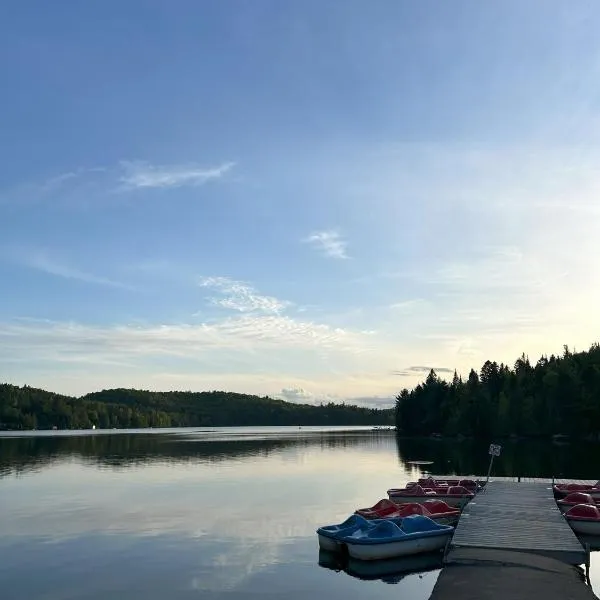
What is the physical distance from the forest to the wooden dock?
10136cm

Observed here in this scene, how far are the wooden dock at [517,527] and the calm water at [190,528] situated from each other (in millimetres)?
1673

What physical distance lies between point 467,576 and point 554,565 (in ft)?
12.4

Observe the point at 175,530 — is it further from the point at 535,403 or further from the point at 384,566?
the point at 535,403

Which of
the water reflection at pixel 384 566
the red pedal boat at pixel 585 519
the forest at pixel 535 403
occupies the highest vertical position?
the forest at pixel 535 403

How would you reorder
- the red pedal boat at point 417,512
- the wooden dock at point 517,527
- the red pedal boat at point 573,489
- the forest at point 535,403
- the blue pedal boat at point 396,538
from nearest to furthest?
the wooden dock at point 517,527, the blue pedal boat at point 396,538, the red pedal boat at point 417,512, the red pedal boat at point 573,489, the forest at point 535,403

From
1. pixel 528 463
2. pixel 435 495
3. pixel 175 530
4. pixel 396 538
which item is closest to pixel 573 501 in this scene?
pixel 435 495

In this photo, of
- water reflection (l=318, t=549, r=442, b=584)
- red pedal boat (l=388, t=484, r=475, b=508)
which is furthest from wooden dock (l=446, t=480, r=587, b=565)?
water reflection (l=318, t=549, r=442, b=584)

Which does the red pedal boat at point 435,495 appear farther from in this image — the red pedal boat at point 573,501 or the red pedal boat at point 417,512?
the red pedal boat at point 417,512

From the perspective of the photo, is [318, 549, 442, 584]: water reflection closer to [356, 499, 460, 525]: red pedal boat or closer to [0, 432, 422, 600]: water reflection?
[0, 432, 422, 600]: water reflection

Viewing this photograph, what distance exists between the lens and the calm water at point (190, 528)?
1091 inches

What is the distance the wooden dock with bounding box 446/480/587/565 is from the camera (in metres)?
28.9

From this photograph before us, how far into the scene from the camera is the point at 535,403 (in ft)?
527

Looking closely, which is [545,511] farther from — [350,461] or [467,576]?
[350,461]

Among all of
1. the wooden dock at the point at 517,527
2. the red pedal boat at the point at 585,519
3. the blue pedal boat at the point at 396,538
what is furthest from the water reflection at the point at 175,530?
the red pedal boat at the point at 585,519
